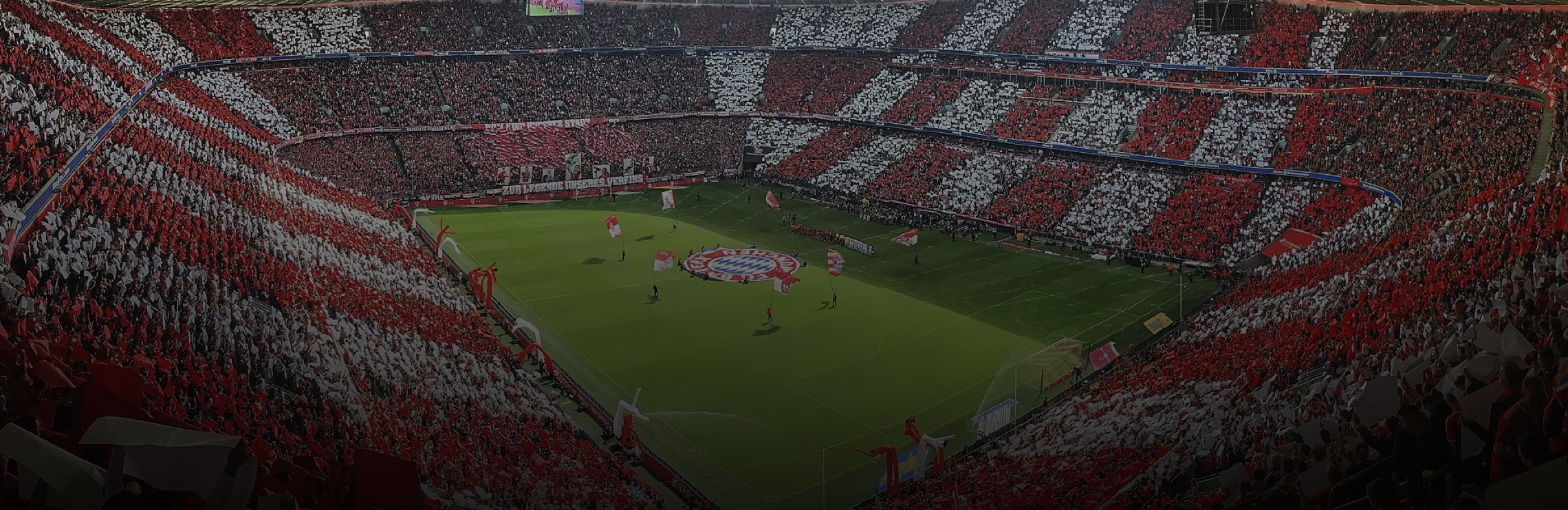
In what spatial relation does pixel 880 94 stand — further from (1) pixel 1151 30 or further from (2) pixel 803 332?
(2) pixel 803 332

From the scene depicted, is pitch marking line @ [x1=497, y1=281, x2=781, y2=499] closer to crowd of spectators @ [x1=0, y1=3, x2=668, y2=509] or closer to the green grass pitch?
the green grass pitch

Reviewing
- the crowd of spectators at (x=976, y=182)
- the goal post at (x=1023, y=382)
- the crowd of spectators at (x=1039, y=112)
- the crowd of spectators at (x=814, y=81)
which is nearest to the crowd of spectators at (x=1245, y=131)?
the crowd of spectators at (x=1039, y=112)

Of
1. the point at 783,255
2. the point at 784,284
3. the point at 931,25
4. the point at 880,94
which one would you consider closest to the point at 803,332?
the point at 784,284

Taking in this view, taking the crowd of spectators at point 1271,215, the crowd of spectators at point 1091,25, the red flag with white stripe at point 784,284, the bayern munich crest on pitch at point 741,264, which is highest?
the crowd of spectators at point 1091,25

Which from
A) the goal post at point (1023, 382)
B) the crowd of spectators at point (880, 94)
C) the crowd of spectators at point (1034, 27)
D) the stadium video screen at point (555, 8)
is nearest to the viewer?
the goal post at point (1023, 382)

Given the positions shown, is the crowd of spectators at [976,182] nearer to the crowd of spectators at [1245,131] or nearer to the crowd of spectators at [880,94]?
the crowd of spectators at [1245,131]

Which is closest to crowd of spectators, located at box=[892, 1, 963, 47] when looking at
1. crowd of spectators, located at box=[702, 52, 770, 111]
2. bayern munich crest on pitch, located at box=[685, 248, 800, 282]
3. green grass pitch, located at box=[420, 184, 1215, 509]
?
crowd of spectators, located at box=[702, 52, 770, 111]

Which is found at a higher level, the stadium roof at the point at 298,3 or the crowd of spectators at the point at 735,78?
the stadium roof at the point at 298,3

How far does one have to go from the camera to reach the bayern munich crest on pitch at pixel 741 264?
4850 cm

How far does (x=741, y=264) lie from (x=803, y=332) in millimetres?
10434

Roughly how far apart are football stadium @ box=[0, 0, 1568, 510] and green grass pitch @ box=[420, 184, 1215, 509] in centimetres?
24

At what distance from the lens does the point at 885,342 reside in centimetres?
3956

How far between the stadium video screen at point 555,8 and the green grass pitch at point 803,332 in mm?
22372

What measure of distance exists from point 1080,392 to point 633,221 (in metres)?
32.9
